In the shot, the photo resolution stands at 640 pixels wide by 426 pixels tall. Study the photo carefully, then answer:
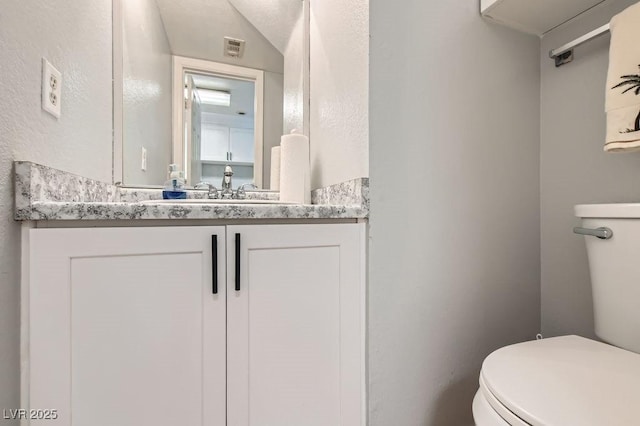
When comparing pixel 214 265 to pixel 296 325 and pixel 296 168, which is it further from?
pixel 296 168

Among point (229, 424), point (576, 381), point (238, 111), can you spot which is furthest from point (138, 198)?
point (576, 381)

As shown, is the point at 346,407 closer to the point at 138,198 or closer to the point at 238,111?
the point at 138,198

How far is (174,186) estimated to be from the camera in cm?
117

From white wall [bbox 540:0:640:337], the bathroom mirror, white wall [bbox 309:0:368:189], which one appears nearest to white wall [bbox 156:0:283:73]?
the bathroom mirror

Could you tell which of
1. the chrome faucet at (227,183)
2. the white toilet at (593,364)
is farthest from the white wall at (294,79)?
the white toilet at (593,364)

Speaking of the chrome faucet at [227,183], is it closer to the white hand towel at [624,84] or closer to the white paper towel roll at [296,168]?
the white paper towel roll at [296,168]

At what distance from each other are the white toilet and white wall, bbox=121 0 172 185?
1.27 m

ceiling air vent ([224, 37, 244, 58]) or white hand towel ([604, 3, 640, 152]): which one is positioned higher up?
ceiling air vent ([224, 37, 244, 58])

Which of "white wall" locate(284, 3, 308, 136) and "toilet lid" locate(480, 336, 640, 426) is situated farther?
"white wall" locate(284, 3, 308, 136)

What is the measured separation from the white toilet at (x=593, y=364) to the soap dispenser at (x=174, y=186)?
112 centimetres

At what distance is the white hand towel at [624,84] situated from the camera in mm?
820

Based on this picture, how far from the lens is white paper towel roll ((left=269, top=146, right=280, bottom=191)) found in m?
1.29

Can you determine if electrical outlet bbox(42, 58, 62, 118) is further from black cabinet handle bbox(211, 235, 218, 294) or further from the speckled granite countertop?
black cabinet handle bbox(211, 235, 218, 294)

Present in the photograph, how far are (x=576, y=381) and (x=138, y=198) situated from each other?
4.56 ft
